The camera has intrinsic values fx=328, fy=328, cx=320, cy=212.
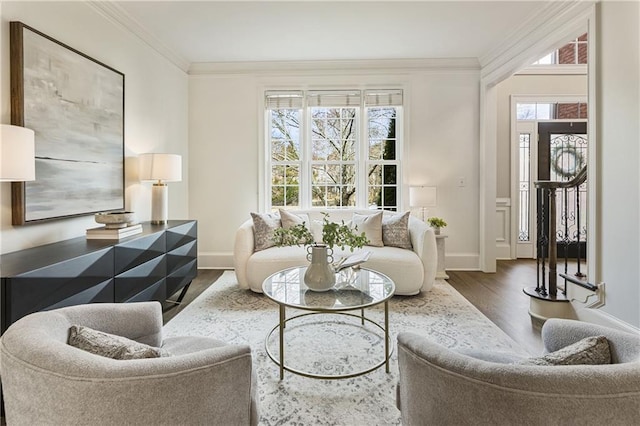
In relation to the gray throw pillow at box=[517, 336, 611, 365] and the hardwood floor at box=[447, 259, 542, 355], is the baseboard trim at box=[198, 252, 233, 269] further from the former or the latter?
the gray throw pillow at box=[517, 336, 611, 365]

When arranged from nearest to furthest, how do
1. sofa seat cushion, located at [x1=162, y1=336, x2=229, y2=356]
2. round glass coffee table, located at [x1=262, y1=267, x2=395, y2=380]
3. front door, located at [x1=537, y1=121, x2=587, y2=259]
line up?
sofa seat cushion, located at [x1=162, y1=336, x2=229, y2=356] < round glass coffee table, located at [x1=262, y1=267, x2=395, y2=380] < front door, located at [x1=537, y1=121, x2=587, y2=259]

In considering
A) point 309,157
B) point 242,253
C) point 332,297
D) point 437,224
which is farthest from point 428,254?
point 309,157

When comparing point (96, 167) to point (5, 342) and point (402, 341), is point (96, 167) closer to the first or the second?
point (5, 342)

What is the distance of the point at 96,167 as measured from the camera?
2654 mm

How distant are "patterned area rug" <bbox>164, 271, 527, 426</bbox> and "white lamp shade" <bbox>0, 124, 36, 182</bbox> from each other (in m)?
1.49

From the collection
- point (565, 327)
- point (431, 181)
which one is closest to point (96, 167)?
point (565, 327)

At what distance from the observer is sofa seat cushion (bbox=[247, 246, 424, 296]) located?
3.21 metres

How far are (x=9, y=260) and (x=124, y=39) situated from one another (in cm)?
230

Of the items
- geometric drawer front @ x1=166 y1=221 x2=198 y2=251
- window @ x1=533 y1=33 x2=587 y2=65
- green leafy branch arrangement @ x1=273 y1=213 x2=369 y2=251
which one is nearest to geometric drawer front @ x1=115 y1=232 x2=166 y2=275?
geometric drawer front @ x1=166 y1=221 x2=198 y2=251

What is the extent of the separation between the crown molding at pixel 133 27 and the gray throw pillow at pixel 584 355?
365cm

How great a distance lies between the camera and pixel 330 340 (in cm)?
237

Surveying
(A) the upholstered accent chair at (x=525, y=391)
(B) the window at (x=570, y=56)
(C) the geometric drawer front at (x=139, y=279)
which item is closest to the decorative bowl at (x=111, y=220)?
(C) the geometric drawer front at (x=139, y=279)

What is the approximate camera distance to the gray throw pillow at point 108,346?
97 centimetres

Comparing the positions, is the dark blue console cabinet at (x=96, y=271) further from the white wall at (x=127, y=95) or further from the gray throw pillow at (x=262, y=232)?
the gray throw pillow at (x=262, y=232)
